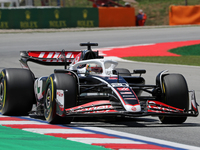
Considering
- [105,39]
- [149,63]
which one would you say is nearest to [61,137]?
[149,63]

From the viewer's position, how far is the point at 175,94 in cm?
805

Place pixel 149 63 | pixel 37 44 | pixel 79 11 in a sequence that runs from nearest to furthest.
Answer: pixel 149 63 < pixel 37 44 < pixel 79 11

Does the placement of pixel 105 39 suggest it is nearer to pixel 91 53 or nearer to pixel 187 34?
pixel 187 34

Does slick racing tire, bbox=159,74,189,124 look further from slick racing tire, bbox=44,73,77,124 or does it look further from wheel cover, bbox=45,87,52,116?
wheel cover, bbox=45,87,52,116

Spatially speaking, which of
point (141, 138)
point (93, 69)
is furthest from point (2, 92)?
point (141, 138)

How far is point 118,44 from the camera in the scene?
25891 mm

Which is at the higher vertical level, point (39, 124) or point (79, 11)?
point (79, 11)

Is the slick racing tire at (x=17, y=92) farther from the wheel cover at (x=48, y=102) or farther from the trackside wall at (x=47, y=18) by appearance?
the trackside wall at (x=47, y=18)

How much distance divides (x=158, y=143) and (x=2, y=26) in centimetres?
2721

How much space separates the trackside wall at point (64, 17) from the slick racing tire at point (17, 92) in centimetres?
2389

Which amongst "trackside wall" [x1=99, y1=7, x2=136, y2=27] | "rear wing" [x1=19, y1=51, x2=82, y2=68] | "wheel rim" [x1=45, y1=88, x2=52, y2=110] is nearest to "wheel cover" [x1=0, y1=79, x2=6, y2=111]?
"wheel rim" [x1=45, y1=88, x2=52, y2=110]

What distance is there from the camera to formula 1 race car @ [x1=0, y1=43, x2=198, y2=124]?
7.53m

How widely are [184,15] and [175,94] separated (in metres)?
30.5

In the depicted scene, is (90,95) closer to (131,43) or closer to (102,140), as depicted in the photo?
(102,140)
